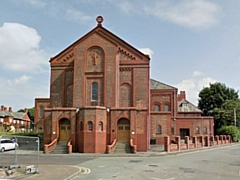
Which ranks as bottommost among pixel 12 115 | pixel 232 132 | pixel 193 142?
pixel 193 142

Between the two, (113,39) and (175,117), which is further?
(175,117)

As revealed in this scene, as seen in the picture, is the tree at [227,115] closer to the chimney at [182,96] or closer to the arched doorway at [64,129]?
the chimney at [182,96]

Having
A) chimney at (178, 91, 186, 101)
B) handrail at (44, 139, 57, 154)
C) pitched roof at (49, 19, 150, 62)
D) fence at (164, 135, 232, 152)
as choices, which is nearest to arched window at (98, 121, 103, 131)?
handrail at (44, 139, 57, 154)

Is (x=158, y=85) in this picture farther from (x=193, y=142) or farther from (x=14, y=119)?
(x=14, y=119)

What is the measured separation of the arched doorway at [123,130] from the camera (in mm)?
36688

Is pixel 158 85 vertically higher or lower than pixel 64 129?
higher

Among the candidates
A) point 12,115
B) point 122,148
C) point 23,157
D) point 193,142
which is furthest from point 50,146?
point 12,115

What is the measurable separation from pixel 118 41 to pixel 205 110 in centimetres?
4711

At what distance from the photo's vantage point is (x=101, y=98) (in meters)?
41.4

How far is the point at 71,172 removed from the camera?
17719mm

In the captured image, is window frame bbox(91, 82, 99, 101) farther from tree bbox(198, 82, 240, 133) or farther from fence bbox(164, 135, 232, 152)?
tree bbox(198, 82, 240, 133)

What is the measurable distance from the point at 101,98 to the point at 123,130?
642 centimetres

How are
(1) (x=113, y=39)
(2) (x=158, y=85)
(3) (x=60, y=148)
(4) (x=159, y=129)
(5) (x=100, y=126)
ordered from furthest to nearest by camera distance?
1. (2) (x=158, y=85)
2. (4) (x=159, y=129)
3. (1) (x=113, y=39)
4. (5) (x=100, y=126)
5. (3) (x=60, y=148)

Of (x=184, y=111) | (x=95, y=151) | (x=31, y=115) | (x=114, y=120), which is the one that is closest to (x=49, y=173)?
(x=95, y=151)
